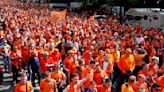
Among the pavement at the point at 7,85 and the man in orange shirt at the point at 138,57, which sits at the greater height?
the man in orange shirt at the point at 138,57

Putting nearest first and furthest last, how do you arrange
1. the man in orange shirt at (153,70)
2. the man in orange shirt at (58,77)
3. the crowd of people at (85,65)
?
the crowd of people at (85,65) < the man in orange shirt at (58,77) < the man in orange shirt at (153,70)

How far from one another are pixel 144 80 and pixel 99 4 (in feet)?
145

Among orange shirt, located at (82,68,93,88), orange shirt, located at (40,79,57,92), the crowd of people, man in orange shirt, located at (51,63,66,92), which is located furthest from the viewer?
man in orange shirt, located at (51,63,66,92)

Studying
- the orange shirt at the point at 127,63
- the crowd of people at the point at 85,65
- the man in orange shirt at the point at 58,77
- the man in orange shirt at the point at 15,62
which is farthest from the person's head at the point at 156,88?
the man in orange shirt at the point at 15,62

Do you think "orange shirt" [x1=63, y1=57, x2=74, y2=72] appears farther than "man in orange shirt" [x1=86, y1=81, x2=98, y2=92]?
Yes

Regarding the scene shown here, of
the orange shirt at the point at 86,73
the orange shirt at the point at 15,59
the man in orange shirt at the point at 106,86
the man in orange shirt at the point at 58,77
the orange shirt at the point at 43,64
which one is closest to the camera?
A: the man in orange shirt at the point at 106,86

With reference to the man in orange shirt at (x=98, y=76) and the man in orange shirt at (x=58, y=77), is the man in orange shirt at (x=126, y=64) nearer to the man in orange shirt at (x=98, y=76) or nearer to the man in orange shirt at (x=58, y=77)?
the man in orange shirt at (x=98, y=76)

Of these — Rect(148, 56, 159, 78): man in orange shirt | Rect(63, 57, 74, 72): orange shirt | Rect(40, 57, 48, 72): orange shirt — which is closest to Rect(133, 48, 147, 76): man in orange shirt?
Rect(148, 56, 159, 78): man in orange shirt

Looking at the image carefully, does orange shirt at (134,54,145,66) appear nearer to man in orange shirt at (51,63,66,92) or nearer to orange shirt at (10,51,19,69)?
man in orange shirt at (51,63,66,92)

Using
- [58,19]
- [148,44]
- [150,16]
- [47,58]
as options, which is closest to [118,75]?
[47,58]

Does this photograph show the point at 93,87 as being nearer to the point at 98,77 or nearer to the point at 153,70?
the point at 98,77

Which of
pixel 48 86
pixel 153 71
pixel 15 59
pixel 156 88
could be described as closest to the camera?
pixel 156 88

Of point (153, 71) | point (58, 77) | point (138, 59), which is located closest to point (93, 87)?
point (58, 77)

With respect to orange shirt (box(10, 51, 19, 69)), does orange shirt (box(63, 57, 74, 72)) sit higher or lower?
higher
